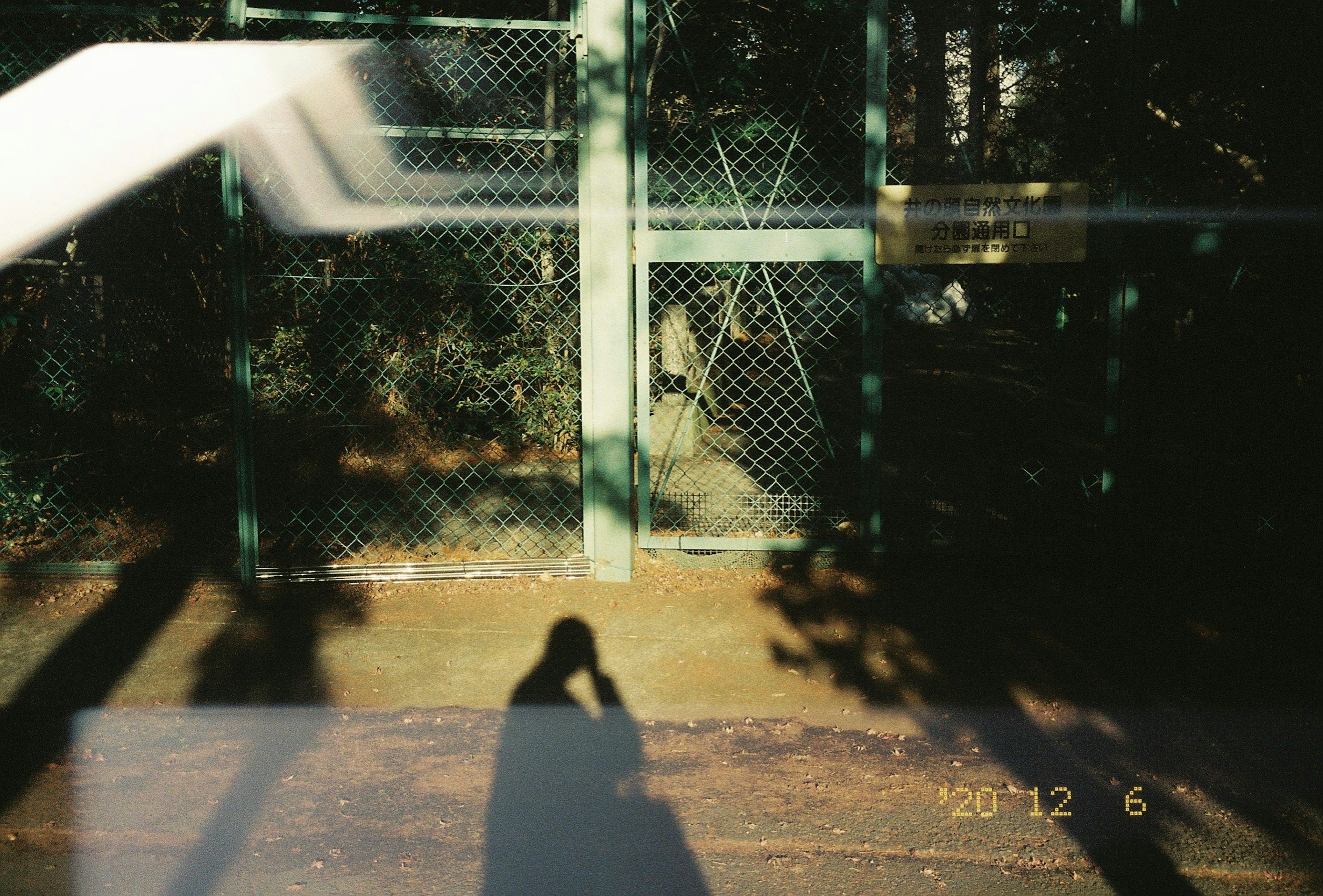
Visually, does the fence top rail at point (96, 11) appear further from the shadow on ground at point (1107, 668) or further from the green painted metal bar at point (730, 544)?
the shadow on ground at point (1107, 668)

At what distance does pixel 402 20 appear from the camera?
4.65 meters

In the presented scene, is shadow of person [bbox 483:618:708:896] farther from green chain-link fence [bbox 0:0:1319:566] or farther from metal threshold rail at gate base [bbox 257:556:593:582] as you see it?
green chain-link fence [bbox 0:0:1319:566]

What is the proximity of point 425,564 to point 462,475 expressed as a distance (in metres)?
1.66

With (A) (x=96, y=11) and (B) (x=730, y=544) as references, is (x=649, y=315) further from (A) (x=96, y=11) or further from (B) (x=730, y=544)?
(A) (x=96, y=11)

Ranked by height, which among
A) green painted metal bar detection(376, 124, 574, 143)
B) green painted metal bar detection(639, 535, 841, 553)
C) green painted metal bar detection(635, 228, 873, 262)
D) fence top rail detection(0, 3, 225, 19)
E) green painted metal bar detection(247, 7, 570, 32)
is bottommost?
green painted metal bar detection(639, 535, 841, 553)

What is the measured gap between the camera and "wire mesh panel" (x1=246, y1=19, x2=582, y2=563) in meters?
5.41

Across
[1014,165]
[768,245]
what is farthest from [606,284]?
[1014,165]

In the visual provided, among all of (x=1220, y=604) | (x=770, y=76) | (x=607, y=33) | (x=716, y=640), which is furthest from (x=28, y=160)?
(x=1220, y=604)

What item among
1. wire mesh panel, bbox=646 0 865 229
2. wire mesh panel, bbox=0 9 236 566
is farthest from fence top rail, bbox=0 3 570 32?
→ wire mesh panel, bbox=646 0 865 229

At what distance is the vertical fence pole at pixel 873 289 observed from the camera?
16.0ft

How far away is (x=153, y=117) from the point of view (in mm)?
5820

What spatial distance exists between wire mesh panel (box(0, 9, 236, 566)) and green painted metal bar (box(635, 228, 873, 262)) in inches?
114
